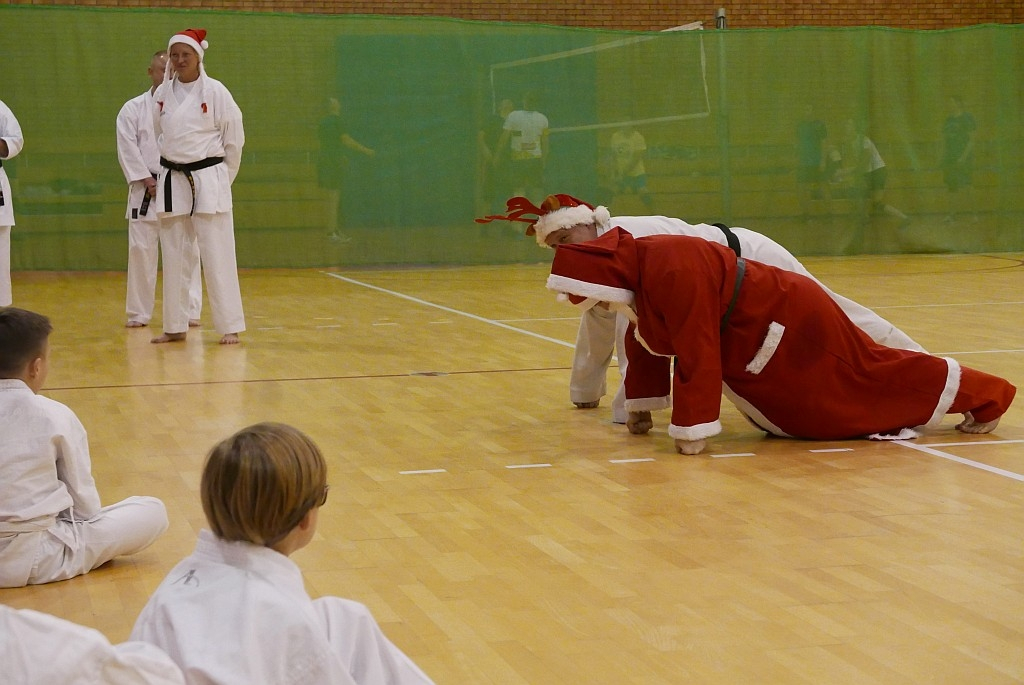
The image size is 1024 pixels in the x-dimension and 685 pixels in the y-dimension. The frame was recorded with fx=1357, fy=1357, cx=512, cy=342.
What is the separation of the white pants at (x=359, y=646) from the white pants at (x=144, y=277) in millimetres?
6418

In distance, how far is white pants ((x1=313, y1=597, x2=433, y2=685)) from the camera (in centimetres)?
171

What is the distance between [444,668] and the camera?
2344 millimetres

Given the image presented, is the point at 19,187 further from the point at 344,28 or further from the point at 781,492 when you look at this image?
the point at 781,492

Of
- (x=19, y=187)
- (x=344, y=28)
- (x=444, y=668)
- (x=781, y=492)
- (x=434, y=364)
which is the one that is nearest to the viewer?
(x=444, y=668)

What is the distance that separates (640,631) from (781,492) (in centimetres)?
122

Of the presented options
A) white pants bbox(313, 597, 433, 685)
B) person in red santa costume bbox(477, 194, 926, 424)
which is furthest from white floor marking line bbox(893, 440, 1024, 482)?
white pants bbox(313, 597, 433, 685)

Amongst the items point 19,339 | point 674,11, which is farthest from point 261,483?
point 674,11

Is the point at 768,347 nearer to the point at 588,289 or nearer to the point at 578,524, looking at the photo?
the point at 588,289

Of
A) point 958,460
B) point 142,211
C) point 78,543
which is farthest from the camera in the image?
point 142,211

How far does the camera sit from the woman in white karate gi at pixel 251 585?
1.58 m

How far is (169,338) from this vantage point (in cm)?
737

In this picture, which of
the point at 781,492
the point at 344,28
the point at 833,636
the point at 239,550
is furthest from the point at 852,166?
the point at 239,550

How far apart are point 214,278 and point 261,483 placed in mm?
5841

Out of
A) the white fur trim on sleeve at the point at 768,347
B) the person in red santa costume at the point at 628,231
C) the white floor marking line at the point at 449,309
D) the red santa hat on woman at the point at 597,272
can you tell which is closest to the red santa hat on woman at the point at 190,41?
the white floor marking line at the point at 449,309
